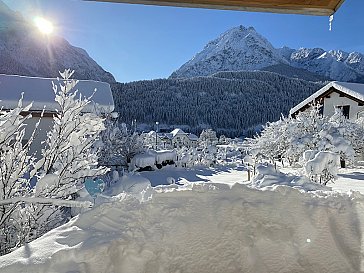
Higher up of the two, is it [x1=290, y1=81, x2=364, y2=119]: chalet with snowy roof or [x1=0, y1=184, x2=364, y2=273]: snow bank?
[x1=290, y1=81, x2=364, y2=119]: chalet with snowy roof

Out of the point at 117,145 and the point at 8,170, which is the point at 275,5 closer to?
the point at 8,170

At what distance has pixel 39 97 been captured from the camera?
15.2m

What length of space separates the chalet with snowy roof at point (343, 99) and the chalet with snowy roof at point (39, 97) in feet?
37.0

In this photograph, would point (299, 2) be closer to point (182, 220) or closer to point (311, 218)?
point (311, 218)

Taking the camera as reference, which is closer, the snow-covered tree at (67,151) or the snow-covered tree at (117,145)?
the snow-covered tree at (67,151)

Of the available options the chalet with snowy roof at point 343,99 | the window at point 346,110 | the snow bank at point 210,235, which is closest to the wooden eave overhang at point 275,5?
the snow bank at point 210,235

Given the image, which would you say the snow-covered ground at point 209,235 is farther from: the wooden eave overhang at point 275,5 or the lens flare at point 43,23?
the lens flare at point 43,23

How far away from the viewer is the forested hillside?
62.8m

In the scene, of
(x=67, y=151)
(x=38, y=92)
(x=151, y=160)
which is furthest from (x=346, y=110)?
(x=67, y=151)

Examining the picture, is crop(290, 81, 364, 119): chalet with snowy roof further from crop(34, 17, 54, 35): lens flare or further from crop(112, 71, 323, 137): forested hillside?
crop(112, 71, 323, 137): forested hillside

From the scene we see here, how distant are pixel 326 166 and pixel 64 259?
821 cm

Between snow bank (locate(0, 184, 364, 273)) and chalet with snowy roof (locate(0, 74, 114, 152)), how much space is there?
1217 centimetres

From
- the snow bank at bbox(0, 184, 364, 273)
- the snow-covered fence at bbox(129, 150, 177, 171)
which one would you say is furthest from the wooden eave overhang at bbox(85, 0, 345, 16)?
the snow-covered fence at bbox(129, 150, 177, 171)

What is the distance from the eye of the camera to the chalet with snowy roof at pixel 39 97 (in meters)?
13.9
